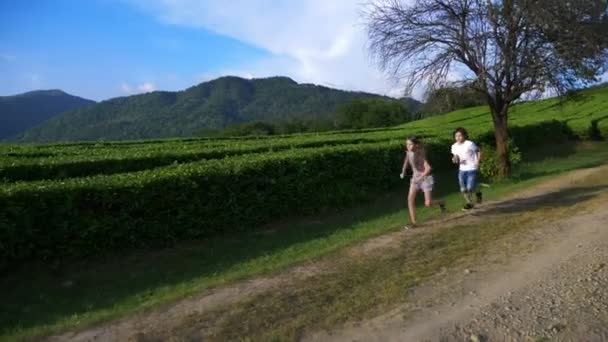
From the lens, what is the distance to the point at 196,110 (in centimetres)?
12069

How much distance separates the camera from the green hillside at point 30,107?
12706 centimetres

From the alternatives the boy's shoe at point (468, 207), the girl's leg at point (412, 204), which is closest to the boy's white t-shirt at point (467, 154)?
the boy's shoe at point (468, 207)

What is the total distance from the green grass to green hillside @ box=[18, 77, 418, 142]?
293ft

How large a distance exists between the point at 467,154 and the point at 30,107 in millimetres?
166148

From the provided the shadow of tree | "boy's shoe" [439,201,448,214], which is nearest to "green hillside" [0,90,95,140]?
"boy's shoe" [439,201,448,214]

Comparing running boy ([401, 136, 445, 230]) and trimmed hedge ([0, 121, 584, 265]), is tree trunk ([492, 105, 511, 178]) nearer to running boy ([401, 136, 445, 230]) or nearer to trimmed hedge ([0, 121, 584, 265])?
trimmed hedge ([0, 121, 584, 265])

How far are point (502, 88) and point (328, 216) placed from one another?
7144 mm

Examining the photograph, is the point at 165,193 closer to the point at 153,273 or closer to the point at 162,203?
the point at 162,203

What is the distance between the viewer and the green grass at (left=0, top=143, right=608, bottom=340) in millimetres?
5539

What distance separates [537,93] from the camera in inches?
575

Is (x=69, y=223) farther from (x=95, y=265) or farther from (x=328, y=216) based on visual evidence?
(x=328, y=216)

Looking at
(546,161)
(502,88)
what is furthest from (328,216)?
(546,161)

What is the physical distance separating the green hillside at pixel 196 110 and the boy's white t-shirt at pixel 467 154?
288ft

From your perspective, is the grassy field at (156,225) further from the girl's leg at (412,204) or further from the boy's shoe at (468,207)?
the boy's shoe at (468,207)
